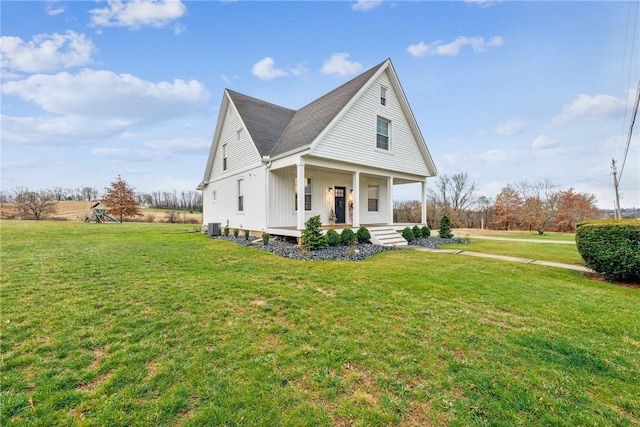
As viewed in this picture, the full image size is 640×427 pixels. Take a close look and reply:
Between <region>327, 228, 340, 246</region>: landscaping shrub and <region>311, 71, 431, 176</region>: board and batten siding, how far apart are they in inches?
123

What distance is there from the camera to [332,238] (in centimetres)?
991

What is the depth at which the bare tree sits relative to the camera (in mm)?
29250

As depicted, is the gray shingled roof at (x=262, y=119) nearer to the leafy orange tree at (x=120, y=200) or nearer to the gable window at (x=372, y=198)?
the gable window at (x=372, y=198)

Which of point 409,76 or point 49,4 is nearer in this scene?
point 49,4

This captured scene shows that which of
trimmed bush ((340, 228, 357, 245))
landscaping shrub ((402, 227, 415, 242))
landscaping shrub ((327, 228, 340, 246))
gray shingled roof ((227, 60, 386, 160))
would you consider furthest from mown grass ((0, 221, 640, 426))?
gray shingled roof ((227, 60, 386, 160))

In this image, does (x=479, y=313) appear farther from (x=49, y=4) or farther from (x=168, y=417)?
(x=49, y=4)

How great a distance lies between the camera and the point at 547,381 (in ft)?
8.23

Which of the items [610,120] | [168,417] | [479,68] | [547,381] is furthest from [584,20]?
[168,417]

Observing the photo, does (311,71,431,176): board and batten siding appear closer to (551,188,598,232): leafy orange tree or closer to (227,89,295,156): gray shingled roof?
(227,89,295,156): gray shingled roof

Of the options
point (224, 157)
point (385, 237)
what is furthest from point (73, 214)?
point (385, 237)

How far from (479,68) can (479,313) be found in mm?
16927

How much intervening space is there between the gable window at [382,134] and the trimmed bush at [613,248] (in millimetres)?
8462

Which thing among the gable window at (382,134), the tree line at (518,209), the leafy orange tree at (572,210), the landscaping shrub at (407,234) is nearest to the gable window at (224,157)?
the gable window at (382,134)

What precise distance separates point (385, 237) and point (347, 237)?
7.68 feet
